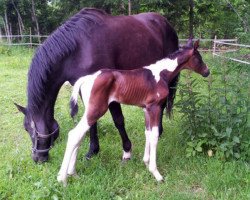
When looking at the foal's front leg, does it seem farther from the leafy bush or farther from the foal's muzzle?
the foal's muzzle

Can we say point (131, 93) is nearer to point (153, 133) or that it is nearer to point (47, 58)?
point (153, 133)

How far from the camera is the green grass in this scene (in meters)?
Result: 3.15

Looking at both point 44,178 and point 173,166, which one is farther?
point 173,166

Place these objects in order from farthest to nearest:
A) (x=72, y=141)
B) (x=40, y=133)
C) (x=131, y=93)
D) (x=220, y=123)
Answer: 1. (x=220, y=123)
2. (x=40, y=133)
3. (x=131, y=93)
4. (x=72, y=141)

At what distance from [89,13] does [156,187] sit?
2.11 metres

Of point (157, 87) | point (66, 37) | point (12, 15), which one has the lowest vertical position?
point (12, 15)

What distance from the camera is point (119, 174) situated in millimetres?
3562

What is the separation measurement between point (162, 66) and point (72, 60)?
975 millimetres

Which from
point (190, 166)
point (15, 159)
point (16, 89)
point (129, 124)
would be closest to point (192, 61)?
point (190, 166)

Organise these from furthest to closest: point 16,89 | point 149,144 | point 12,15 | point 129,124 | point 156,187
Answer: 1. point 12,15
2. point 16,89
3. point 129,124
4. point 149,144
5. point 156,187

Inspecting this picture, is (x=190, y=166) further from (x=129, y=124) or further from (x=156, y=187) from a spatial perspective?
(x=129, y=124)

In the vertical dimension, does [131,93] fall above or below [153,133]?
above

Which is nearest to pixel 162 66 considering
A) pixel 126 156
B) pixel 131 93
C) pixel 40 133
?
pixel 131 93

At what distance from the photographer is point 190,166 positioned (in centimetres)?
377
